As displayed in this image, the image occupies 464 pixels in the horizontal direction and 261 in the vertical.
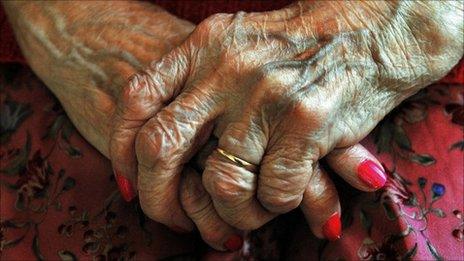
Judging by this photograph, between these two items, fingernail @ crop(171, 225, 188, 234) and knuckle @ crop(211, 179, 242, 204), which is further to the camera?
fingernail @ crop(171, 225, 188, 234)

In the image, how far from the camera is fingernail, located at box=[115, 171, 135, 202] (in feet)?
2.72

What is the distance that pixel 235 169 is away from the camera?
2.43ft

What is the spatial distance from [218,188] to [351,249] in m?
0.19

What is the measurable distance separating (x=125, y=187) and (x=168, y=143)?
0.12m

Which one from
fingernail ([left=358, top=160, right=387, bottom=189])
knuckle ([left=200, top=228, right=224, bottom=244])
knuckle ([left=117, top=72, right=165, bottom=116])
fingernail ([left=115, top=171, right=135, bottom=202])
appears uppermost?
knuckle ([left=117, top=72, right=165, bottom=116])

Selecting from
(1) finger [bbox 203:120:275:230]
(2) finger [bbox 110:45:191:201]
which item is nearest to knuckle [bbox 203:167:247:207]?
(1) finger [bbox 203:120:275:230]

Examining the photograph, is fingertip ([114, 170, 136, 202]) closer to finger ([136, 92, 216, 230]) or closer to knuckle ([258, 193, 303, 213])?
finger ([136, 92, 216, 230])

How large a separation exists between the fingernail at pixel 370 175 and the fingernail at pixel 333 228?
0.19 ft

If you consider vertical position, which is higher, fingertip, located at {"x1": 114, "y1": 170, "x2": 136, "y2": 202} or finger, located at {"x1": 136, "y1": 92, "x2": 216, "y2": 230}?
finger, located at {"x1": 136, "y1": 92, "x2": 216, "y2": 230}

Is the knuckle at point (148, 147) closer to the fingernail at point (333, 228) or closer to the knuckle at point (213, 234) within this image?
the knuckle at point (213, 234)

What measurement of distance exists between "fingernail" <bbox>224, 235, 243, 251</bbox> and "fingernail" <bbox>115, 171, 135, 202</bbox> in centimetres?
14

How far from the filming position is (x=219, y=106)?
2.55ft

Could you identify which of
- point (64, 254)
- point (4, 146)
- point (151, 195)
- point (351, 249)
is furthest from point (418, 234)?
point (4, 146)

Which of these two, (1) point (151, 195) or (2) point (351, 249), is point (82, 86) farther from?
(2) point (351, 249)
